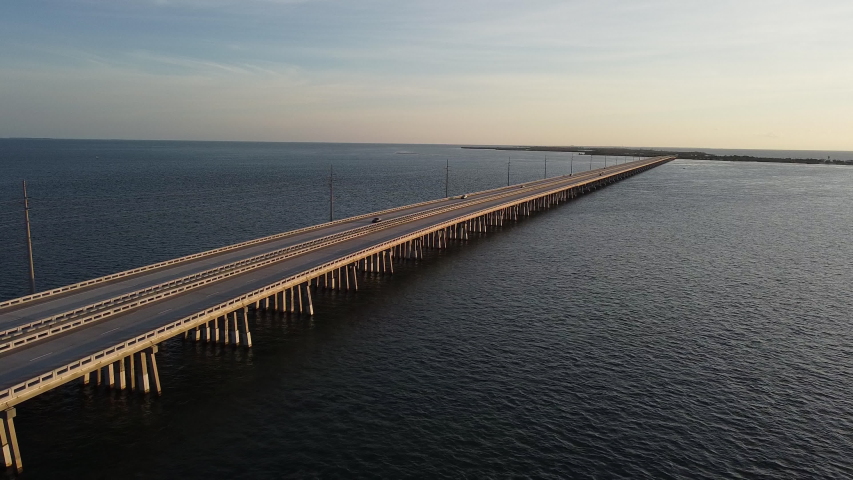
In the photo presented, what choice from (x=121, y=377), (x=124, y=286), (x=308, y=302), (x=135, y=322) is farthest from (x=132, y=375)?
(x=308, y=302)

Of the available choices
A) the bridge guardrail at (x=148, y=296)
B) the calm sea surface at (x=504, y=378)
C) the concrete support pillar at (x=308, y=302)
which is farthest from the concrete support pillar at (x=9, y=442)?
the concrete support pillar at (x=308, y=302)

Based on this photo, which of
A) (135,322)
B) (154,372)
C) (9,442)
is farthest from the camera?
(135,322)

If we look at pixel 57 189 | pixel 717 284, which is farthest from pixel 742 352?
pixel 57 189

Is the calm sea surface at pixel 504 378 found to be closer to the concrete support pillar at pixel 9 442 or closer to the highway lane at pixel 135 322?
the concrete support pillar at pixel 9 442

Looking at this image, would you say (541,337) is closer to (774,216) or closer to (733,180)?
(774,216)

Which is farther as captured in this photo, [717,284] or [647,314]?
[717,284]

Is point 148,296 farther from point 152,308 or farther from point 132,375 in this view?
point 132,375
